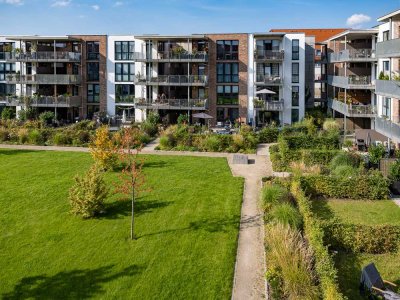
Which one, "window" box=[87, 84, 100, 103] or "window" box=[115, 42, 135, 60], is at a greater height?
"window" box=[115, 42, 135, 60]

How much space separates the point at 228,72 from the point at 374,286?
35.2 metres

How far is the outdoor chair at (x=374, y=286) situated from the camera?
35.3ft

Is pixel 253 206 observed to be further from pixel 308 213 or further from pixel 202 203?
pixel 308 213

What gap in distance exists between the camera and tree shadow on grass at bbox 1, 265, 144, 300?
11.4 meters

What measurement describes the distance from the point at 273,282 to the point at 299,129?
25.6m

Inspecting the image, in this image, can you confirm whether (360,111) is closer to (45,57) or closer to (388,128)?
(388,128)

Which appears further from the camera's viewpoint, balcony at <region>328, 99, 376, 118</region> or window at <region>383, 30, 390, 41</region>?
balcony at <region>328, 99, 376, 118</region>

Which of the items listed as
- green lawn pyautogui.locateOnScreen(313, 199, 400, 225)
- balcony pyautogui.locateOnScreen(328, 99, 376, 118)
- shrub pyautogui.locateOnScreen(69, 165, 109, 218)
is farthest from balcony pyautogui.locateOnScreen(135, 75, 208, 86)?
shrub pyautogui.locateOnScreen(69, 165, 109, 218)

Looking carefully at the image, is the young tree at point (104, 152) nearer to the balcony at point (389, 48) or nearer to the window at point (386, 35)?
the balcony at point (389, 48)

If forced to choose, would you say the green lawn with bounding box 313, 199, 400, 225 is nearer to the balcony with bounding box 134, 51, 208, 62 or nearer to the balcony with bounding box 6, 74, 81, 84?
the balcony with bounding box 134, 51, 208, 62

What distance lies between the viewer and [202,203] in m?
18.9

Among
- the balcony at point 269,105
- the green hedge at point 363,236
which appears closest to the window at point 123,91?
the balcony at point 269,105

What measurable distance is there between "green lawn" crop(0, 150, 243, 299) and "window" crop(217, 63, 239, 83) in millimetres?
22918

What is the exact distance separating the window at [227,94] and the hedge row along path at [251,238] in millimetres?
16729
